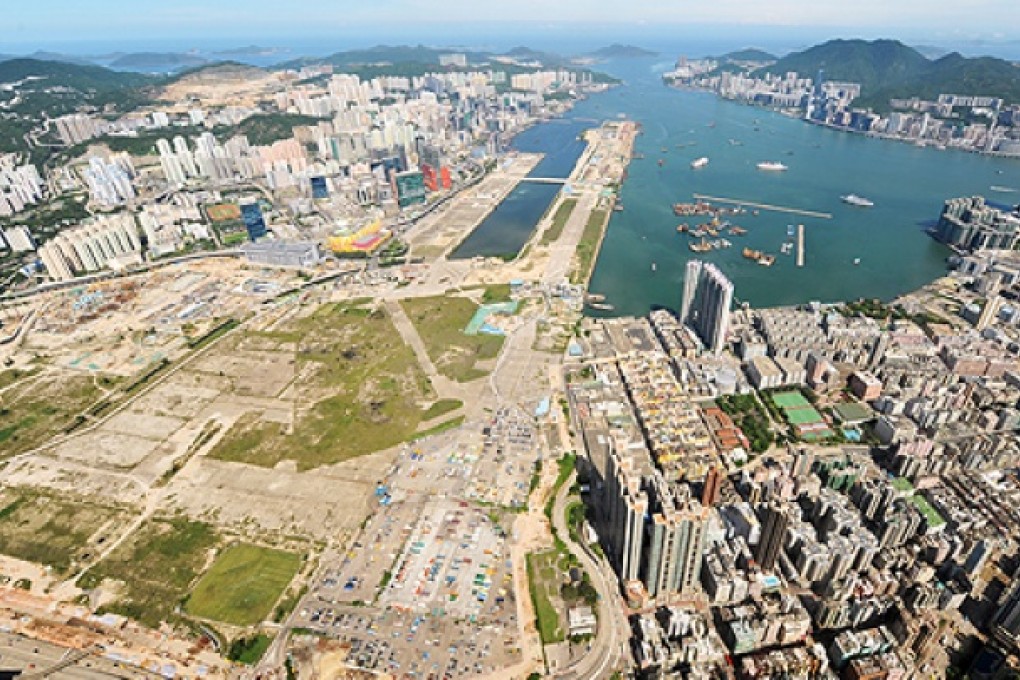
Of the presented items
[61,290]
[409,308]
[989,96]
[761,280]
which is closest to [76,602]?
[409,308]

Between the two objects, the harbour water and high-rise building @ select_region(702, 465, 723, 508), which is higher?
high-rise building @ select_region(702, 465, 723, 508)

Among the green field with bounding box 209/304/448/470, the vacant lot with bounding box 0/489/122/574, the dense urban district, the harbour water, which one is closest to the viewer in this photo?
the dense urban district

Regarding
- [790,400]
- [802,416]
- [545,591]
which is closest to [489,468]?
[545,591]

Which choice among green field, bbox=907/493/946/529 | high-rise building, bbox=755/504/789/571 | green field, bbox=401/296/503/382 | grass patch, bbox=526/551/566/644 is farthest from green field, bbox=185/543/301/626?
green field, bbox=907/493/946/529

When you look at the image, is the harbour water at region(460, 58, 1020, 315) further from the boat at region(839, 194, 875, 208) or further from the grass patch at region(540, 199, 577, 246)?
the grass patch at region(540, 199, 577, 246)

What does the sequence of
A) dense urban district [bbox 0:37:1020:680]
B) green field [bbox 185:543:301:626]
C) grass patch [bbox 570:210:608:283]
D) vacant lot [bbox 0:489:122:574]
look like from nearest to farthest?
dense urban district [bbox 0:37:1020:680]
green field [bbox 185:543:301:626]
vacant lot [bbox 0:489:122:574]
grass patch [bbox 570:210:608:283]

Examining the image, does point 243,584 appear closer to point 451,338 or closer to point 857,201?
point 451,338

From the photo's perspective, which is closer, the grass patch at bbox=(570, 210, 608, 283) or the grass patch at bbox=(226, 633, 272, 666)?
the grass patch at bbox=(226, 633, 272, 666)
